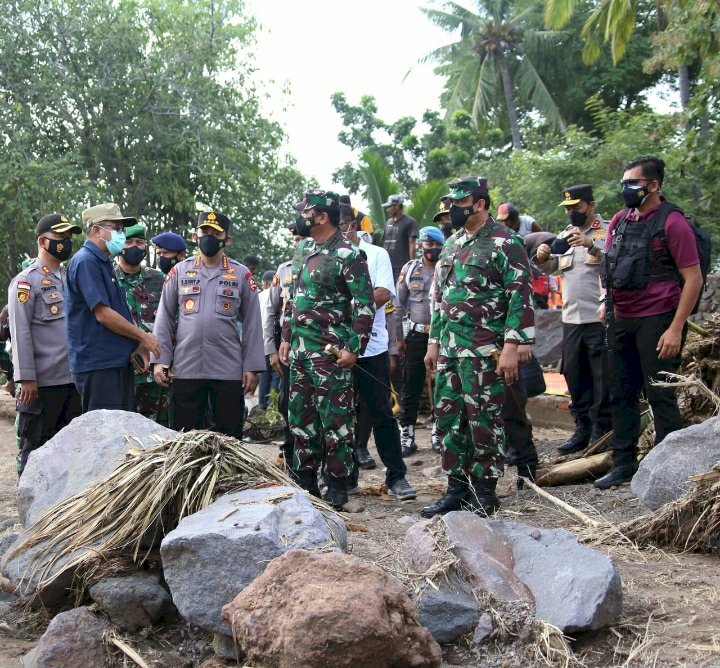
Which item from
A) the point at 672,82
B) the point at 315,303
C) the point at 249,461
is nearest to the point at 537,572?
the point at 249,461

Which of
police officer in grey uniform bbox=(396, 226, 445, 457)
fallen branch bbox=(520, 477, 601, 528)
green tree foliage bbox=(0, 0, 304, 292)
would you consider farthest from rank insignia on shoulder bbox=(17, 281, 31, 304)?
green tree foliage bbox=(0, 0, 304, 292)

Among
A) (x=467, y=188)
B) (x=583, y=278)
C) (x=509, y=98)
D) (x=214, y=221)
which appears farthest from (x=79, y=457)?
(x=509, y=98)

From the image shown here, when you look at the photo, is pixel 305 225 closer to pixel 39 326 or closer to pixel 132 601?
pixel 39 326

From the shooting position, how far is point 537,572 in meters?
4.10

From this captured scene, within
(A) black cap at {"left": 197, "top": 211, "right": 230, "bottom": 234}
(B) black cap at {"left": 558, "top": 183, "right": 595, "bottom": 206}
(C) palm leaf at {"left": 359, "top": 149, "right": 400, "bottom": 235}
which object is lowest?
(A) black cap at {"left": 197, "top": 211, "right": 230, "bottom": 234}

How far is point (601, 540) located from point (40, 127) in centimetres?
1515

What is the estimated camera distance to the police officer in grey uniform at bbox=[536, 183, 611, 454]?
7156 mm

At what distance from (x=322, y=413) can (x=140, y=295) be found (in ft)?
8.17

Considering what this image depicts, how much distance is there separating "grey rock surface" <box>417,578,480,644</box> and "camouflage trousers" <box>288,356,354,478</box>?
233 cm

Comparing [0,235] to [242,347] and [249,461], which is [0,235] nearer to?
[242,347]

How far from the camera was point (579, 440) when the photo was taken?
25.5 ft

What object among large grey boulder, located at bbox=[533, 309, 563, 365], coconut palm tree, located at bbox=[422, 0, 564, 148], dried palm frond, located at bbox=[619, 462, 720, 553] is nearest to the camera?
dried palm frond, located at bbox=[619, 462, 720, 553]

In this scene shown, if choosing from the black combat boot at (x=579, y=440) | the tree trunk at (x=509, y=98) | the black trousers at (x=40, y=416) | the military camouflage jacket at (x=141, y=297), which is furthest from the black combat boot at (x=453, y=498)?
the tree trunk at (x=509, y=98)

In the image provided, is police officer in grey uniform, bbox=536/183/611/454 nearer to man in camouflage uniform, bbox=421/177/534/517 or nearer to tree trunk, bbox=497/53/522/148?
man in camouflage uniform, bbox=421/177/534/517
